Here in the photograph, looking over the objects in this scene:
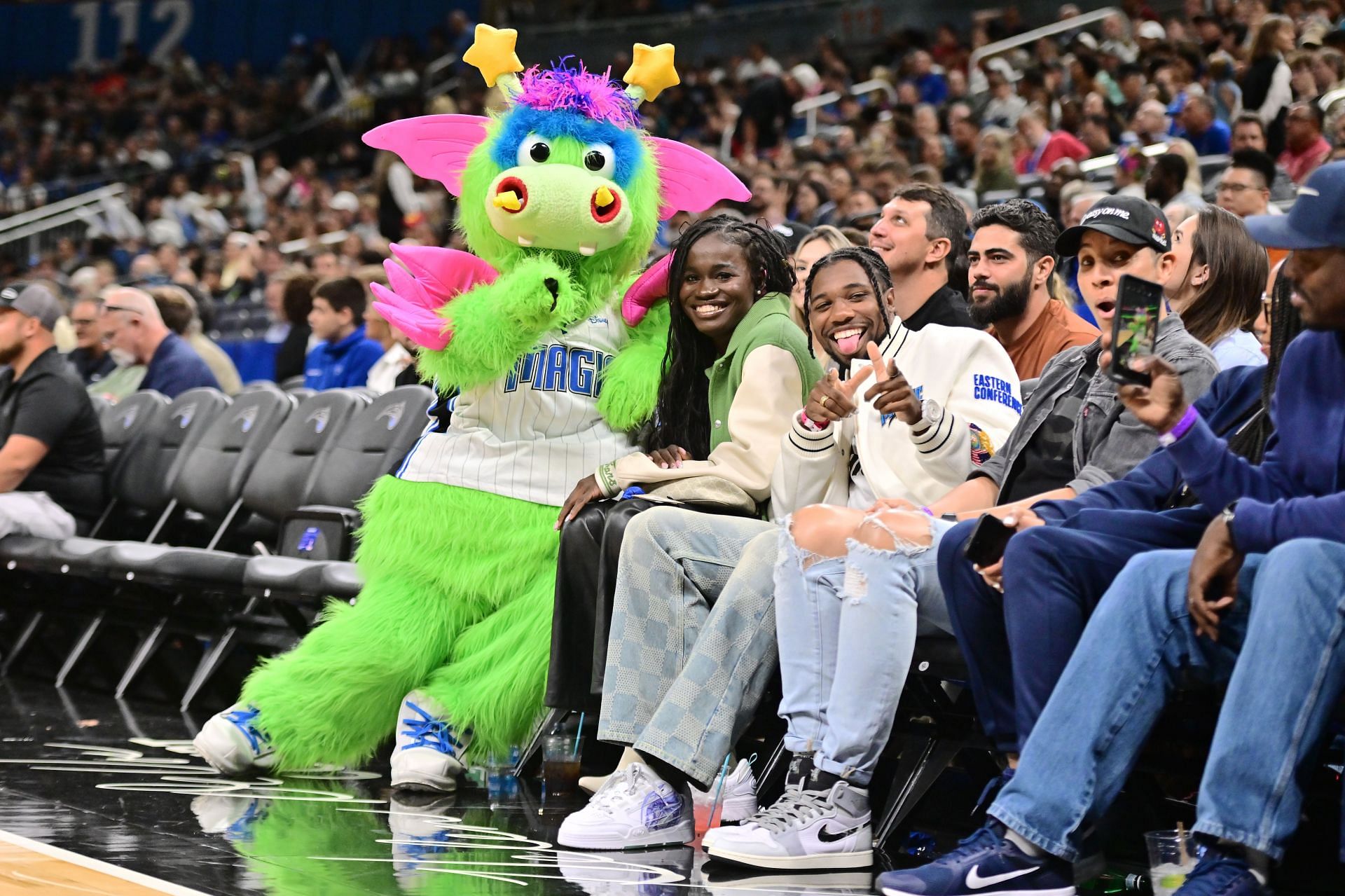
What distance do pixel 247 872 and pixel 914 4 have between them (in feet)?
48.9

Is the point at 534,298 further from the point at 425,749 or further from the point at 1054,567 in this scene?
the point at 1054,567

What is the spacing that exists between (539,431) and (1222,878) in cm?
215

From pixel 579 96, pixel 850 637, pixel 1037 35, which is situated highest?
pixel 1037 35

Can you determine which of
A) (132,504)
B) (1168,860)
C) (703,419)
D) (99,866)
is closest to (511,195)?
(703,419)

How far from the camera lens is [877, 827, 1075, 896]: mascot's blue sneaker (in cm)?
247

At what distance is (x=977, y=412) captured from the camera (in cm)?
341

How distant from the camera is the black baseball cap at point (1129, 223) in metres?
3.28

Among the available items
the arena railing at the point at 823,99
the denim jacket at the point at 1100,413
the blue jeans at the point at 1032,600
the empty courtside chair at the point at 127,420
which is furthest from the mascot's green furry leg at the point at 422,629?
the arena railing at the point at 823,99

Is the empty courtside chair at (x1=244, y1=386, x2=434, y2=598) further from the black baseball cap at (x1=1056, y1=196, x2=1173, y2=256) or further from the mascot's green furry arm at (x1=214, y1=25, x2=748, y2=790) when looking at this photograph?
the black baseball cap at (x1=1056, y1=196, x2=1173, y2=256)

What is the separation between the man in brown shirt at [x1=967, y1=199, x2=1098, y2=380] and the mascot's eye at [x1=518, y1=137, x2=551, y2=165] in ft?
3.48

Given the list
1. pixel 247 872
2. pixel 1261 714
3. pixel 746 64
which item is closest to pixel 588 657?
pixel 247 872

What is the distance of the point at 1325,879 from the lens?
2.71 metres

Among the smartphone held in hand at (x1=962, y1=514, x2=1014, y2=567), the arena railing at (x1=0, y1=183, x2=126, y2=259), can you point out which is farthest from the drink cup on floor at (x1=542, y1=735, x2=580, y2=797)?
the arena railing at (x1=0, y1=183, x2=126, y2=259)

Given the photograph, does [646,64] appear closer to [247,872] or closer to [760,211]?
[247,872]
